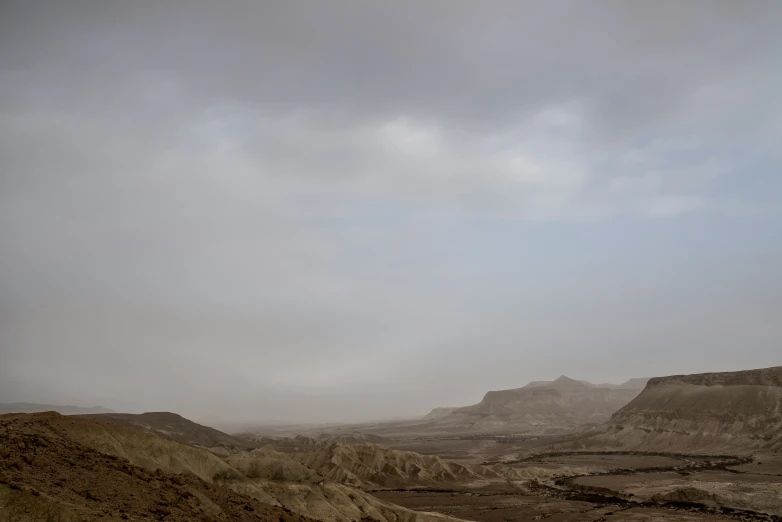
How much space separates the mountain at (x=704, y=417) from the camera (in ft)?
320

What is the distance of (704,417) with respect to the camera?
10894cm

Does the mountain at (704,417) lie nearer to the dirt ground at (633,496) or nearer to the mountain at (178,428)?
the dirt ground at (633,496)

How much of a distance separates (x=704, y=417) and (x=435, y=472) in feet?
221

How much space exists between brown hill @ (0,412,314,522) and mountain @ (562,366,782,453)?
328 ft

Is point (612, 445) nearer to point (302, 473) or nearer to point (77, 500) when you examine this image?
point (302, 473)

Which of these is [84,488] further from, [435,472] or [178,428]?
[178,428]

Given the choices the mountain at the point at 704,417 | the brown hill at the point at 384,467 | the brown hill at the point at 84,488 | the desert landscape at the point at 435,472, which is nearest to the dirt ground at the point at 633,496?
the desert landscape at the point at 435,472

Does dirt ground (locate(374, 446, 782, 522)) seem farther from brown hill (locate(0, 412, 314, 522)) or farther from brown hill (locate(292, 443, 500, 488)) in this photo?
brown hill (locate(0, 412, 314, 522))

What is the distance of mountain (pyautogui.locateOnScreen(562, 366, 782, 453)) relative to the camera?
9744cm

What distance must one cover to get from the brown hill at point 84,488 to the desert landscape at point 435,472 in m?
0.07

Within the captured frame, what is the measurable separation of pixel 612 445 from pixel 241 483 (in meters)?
109

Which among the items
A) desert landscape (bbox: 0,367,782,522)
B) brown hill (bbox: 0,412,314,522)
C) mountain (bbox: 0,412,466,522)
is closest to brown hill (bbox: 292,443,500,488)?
desert landscape (bbox: 0,367,782,522)

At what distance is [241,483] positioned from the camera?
108 ft

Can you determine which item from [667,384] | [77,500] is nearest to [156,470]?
[77,500]
